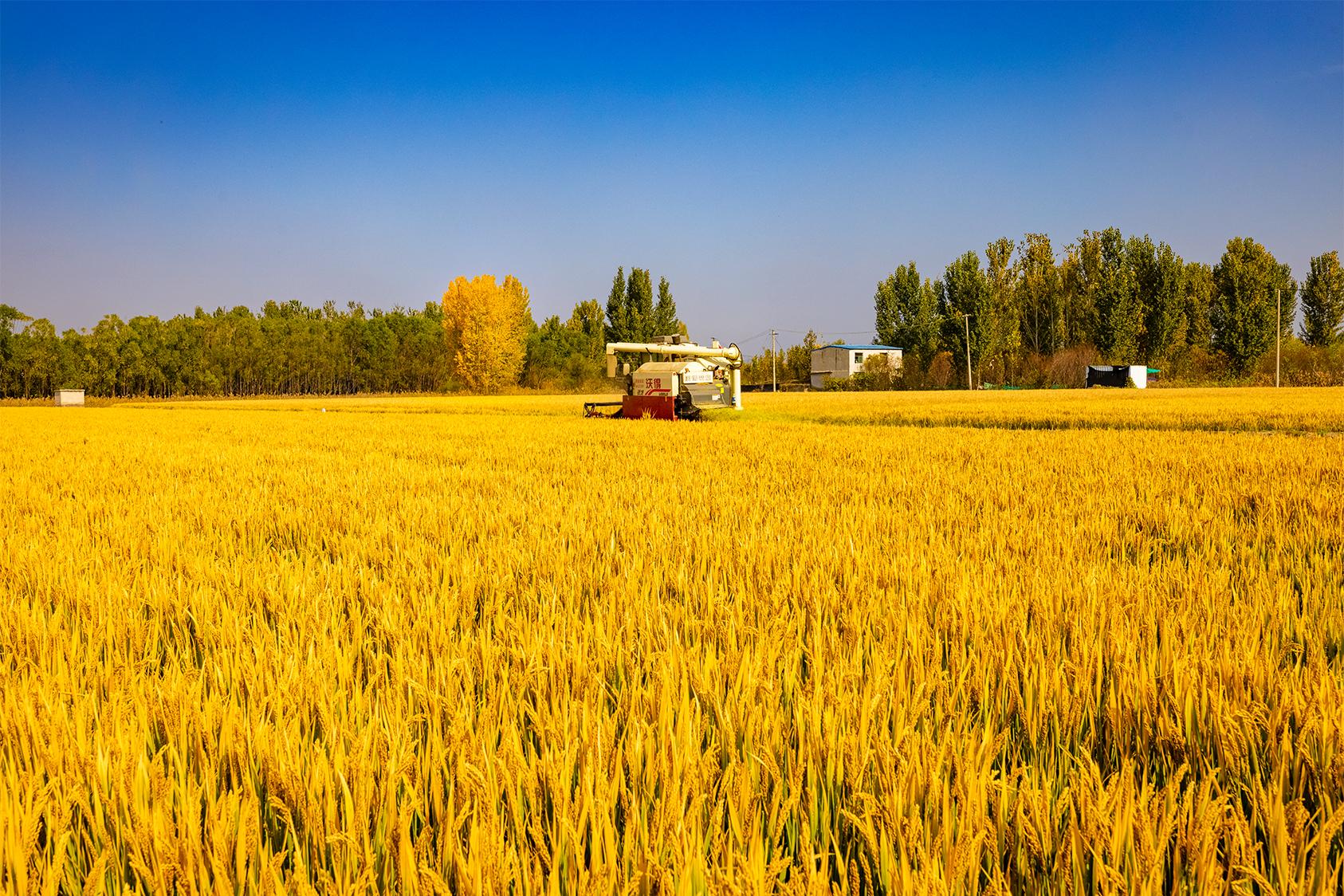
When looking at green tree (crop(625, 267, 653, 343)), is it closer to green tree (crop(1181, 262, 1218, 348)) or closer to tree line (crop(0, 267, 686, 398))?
tree line (crop(0, 267, 686, 398))

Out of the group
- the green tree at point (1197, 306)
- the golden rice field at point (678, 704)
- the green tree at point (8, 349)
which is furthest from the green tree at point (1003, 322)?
the green tree at point (8, 349)

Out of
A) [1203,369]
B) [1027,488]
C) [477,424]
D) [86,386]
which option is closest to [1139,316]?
[1203,369]

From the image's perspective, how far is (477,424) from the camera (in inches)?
669

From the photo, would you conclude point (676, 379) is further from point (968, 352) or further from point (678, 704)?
point (968, 352)

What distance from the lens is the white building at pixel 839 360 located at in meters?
85.4

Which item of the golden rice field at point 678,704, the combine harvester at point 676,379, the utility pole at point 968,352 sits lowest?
the golden rice field at point 678,704

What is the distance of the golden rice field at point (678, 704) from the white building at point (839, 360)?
81.3 meters

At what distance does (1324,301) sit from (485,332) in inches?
2854

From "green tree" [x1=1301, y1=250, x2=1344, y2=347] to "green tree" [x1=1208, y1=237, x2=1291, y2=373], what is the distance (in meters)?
7.35

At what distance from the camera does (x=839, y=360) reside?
87625mm

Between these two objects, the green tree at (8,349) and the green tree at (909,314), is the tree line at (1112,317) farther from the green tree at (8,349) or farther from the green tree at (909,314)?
the green tree at (8,349)

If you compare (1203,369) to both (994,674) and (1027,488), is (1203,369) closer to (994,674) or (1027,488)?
(1027,488)

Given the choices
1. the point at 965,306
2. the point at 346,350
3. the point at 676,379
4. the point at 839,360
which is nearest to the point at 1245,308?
the point at 965,306

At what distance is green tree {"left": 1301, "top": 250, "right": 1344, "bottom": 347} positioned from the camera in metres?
63.9
